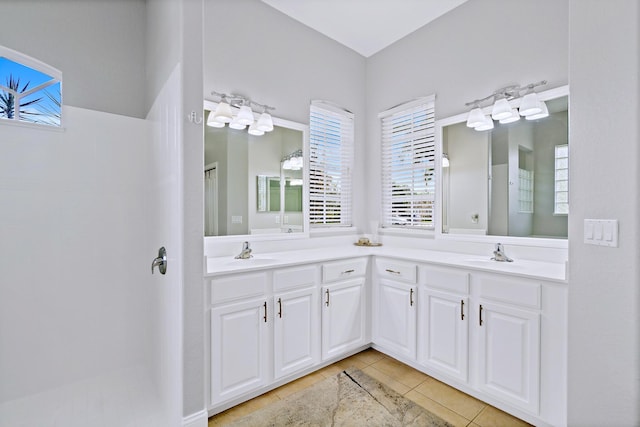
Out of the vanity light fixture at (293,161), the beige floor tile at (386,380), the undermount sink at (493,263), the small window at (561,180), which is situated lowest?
the beige floor tile at (386,380)

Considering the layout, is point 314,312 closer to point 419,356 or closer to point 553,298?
point 419,356

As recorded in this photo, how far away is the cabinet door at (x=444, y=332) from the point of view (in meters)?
1.97

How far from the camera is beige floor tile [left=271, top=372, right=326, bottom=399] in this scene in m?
2.01

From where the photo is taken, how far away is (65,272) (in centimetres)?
204

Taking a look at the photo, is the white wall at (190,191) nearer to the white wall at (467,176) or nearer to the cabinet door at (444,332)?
the cabinet door at (444,332)

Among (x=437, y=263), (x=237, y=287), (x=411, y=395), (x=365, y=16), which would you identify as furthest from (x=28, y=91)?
(x=411, y=395)

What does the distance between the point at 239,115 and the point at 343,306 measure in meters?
1.82

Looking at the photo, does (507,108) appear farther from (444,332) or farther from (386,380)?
(386,380)

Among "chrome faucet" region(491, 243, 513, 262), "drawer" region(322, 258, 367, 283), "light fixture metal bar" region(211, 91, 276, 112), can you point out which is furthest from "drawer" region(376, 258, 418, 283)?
"light fixture metal bar" region(211, 91, 276, 112)

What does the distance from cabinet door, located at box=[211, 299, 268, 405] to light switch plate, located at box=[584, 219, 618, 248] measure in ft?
5.86

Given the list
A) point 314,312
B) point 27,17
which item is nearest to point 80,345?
point 314,312

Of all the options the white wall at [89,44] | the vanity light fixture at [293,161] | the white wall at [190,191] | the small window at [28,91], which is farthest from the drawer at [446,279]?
the small window at [28,91]

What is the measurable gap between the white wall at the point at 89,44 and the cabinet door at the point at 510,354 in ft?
9.89

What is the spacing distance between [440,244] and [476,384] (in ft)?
3.86
